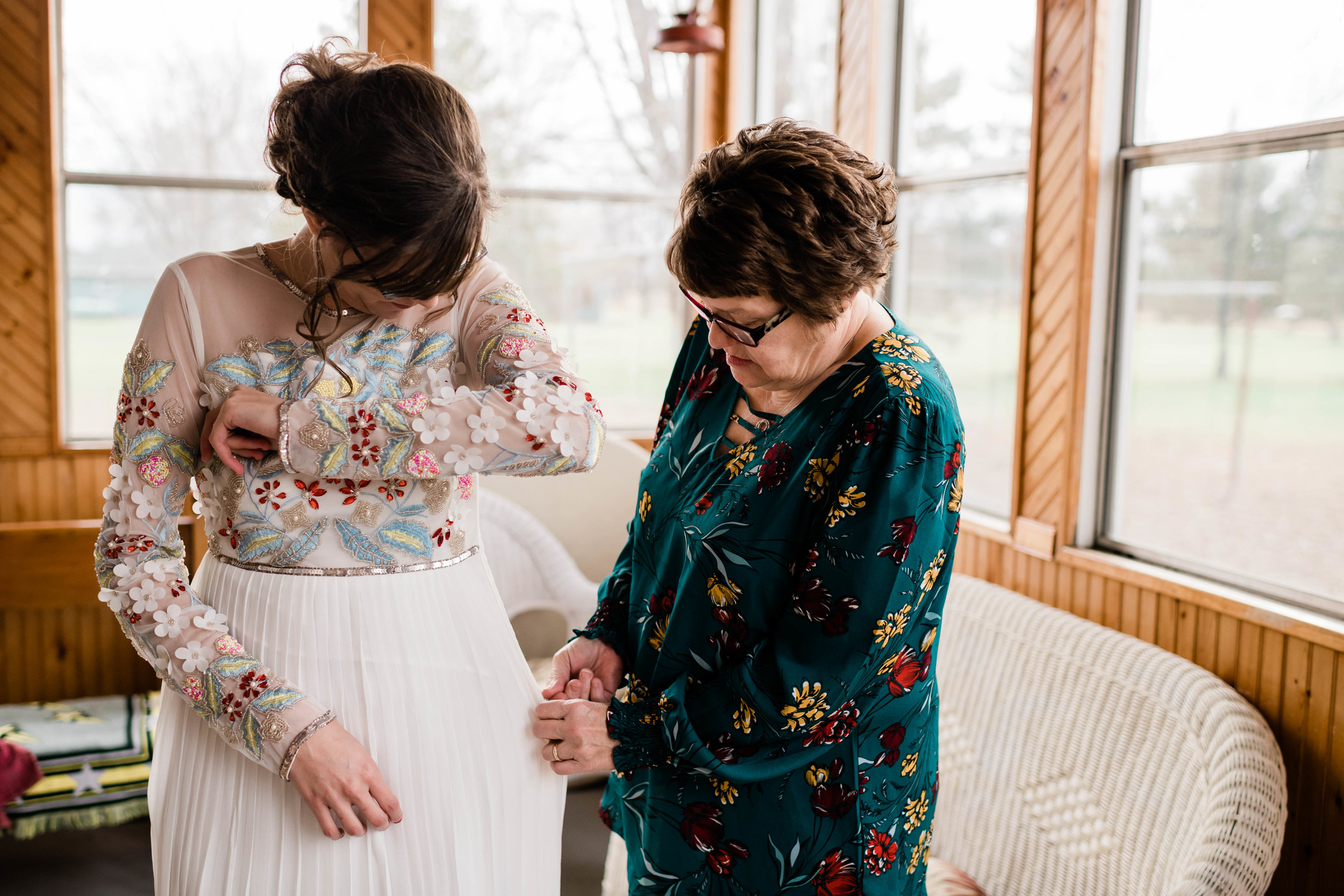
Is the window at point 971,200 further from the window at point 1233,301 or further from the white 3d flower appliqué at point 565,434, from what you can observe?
the white 3d flower appliqué at point 565,434

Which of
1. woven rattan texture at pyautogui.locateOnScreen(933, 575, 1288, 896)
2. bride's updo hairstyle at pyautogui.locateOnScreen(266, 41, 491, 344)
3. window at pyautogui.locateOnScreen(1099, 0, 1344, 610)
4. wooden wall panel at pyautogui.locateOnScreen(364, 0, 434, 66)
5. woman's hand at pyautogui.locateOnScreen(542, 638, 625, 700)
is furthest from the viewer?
wooden wall panel at pyautogui.locateOnScreen(364, 0, 434, 66)

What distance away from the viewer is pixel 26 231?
3.52 meters

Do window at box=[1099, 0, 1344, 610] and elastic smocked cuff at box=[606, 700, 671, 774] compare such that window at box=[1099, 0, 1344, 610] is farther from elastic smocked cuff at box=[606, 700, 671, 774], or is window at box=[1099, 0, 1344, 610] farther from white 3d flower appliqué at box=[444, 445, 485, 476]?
white 3d flower appliqué at box=[444, 445, 485, 476]

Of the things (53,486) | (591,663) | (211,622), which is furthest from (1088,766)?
(53,486)

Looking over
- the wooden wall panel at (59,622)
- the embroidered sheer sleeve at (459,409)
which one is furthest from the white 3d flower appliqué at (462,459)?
the wooden wall panel at (59,622)

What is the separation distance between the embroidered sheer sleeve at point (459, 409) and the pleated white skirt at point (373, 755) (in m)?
0.17

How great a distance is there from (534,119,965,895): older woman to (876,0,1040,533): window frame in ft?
3.39

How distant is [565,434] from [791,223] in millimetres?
361

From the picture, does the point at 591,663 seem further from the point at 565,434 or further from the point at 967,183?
the point at 967,183

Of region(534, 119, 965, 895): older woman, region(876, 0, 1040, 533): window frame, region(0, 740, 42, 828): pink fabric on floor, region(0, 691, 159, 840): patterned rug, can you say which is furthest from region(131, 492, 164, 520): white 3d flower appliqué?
region(0, 740, 42, 828): pink fabric on floor

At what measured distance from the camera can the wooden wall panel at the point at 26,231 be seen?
3.45m

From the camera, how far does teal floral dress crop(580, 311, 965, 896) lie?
1176 mm

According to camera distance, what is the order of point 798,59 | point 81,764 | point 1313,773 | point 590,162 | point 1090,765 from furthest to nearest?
1. point 590,162
2. point 798,59
3. point 81,764
4. point 1090,765
5. point 1313,773

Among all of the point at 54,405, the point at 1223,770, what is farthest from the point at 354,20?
the point at 1223,770
